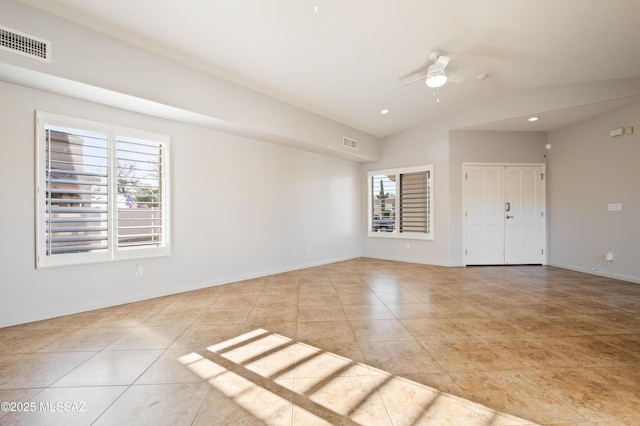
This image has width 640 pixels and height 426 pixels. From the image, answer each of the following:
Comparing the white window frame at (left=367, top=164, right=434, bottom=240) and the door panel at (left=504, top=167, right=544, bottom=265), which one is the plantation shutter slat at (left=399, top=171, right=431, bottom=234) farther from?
the door panel at (left=504, top=167, right=544, bottom=265)

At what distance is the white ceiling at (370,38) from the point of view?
9.17 ft

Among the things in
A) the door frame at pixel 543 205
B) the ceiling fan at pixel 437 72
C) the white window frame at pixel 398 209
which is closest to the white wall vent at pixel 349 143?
the white window frame at pixel 398 209

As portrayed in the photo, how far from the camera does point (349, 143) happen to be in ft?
20.4

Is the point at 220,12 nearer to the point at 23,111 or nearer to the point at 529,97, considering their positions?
the point at 23,111

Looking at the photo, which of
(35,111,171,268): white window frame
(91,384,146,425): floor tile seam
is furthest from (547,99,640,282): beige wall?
(35,111,171,268): white window frame

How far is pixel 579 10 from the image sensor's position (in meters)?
2.99

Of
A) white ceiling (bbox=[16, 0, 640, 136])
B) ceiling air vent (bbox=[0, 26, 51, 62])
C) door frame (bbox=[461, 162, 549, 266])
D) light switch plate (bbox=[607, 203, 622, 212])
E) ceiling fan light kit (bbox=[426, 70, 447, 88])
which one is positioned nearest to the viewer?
ceiling air vent (bbox=[0, 26, 51, 62])

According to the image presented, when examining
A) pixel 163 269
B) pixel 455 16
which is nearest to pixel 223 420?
pixel 163 269

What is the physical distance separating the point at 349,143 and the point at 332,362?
16.1 feet

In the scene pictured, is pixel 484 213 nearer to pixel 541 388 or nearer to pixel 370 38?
pixel 370 38

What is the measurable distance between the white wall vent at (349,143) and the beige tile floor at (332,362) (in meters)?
3.51

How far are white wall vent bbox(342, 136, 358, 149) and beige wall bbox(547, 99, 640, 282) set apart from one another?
412 centimetres

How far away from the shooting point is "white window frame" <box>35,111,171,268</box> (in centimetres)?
299

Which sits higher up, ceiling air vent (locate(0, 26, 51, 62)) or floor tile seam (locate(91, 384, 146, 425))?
ceiling air vent (locate(0, 26, 51, 62))
